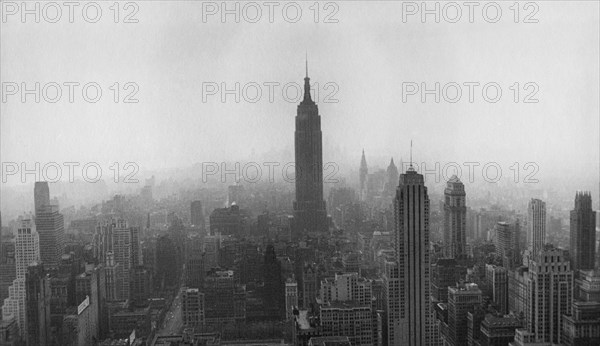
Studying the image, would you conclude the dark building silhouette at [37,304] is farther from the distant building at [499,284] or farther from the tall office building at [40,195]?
the distant building at [499,284]

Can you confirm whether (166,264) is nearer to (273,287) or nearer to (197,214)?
(197,214)

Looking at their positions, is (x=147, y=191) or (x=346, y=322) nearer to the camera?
(x=346, y=322)

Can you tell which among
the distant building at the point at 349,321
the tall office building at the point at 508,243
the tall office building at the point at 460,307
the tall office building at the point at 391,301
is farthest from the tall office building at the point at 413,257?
the tall office building at the point at 508,243

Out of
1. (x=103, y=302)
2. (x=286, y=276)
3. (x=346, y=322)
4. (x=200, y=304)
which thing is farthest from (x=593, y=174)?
(x=103, y=302)

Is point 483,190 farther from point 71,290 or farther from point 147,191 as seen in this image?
point 71,290

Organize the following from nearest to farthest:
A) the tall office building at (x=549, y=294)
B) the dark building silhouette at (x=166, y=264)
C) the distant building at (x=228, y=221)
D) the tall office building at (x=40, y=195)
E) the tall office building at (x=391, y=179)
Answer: the tall office building at (x=549, y=294), the tall office building at (x=40, y=195), the tall office building at (x=391, y=179), the dark building silhouette at (x=166, y=264), the distant building at (x=228, y=221)

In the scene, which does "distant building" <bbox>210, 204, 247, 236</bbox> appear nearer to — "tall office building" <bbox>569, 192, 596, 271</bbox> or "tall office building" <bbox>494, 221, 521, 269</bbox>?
"tall office building" <bbox>494, 221, 521, 269</bbox>
